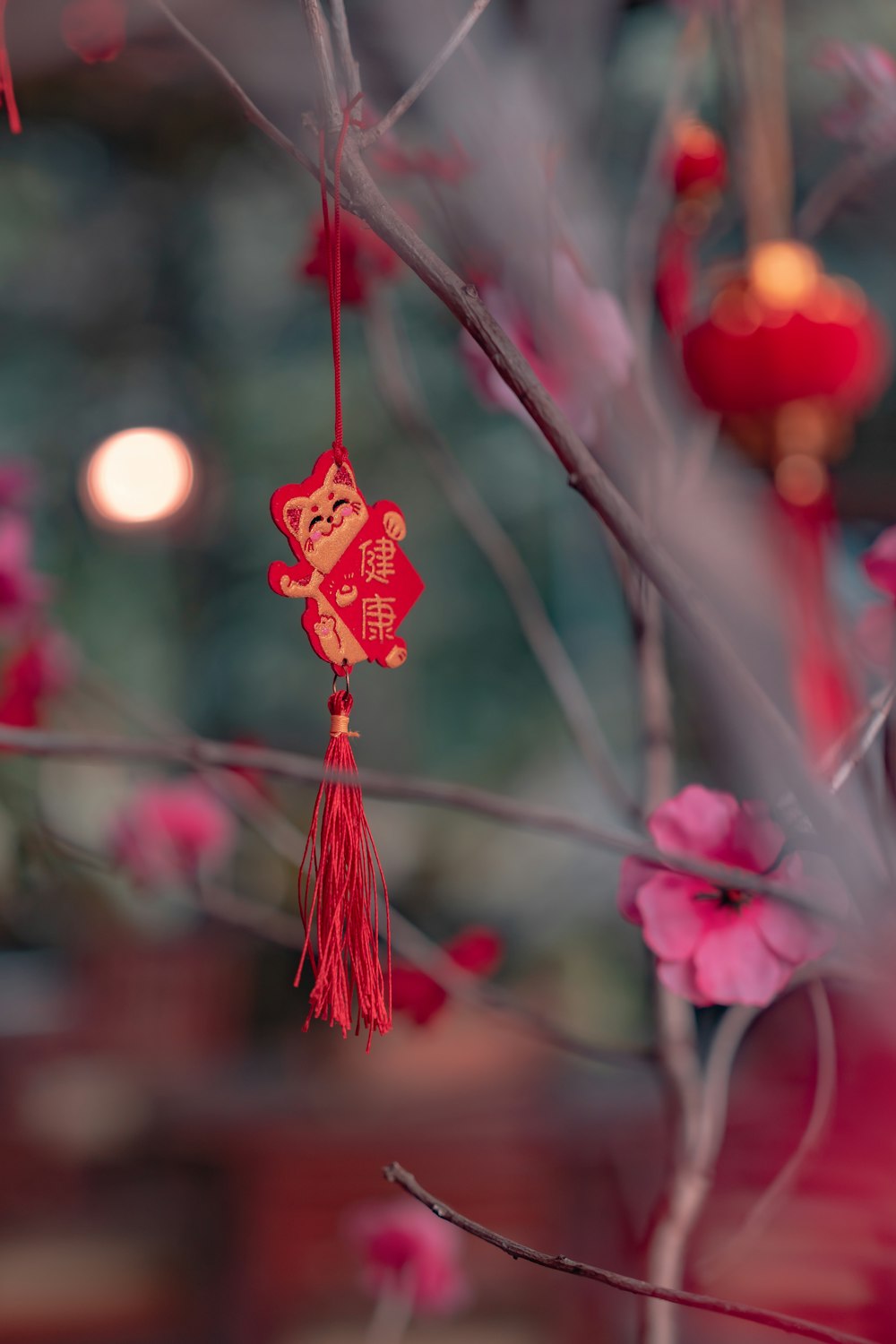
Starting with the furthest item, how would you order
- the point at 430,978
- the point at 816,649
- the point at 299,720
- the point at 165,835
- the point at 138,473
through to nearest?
the point at 299,720, the point at 138,473, the point at 165,835, the point at 430,978, the point at 816,649

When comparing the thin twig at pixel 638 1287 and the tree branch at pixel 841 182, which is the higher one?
the tree branch at pixel 841 182

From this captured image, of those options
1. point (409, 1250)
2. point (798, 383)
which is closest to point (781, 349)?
point (798, 383)

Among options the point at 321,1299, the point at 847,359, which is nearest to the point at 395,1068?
the point at 321,1299

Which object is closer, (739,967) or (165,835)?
(739,967)

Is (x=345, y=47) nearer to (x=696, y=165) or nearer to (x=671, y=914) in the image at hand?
(x=671, y=914)

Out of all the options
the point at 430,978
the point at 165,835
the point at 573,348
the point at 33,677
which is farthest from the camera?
the point at 165,835

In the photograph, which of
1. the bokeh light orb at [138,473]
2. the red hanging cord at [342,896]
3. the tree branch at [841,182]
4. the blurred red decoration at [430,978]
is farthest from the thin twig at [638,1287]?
the bokeh light orb at [138,473]

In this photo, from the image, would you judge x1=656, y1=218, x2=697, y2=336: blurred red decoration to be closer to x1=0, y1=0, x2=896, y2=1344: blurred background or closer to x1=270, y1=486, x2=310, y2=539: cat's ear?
x1=0, y1=0, x2=896, y2=1344: blurred background

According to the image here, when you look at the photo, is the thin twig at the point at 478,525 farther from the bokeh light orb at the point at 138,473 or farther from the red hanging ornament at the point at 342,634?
the bokeh light orb at the point at 138,473
